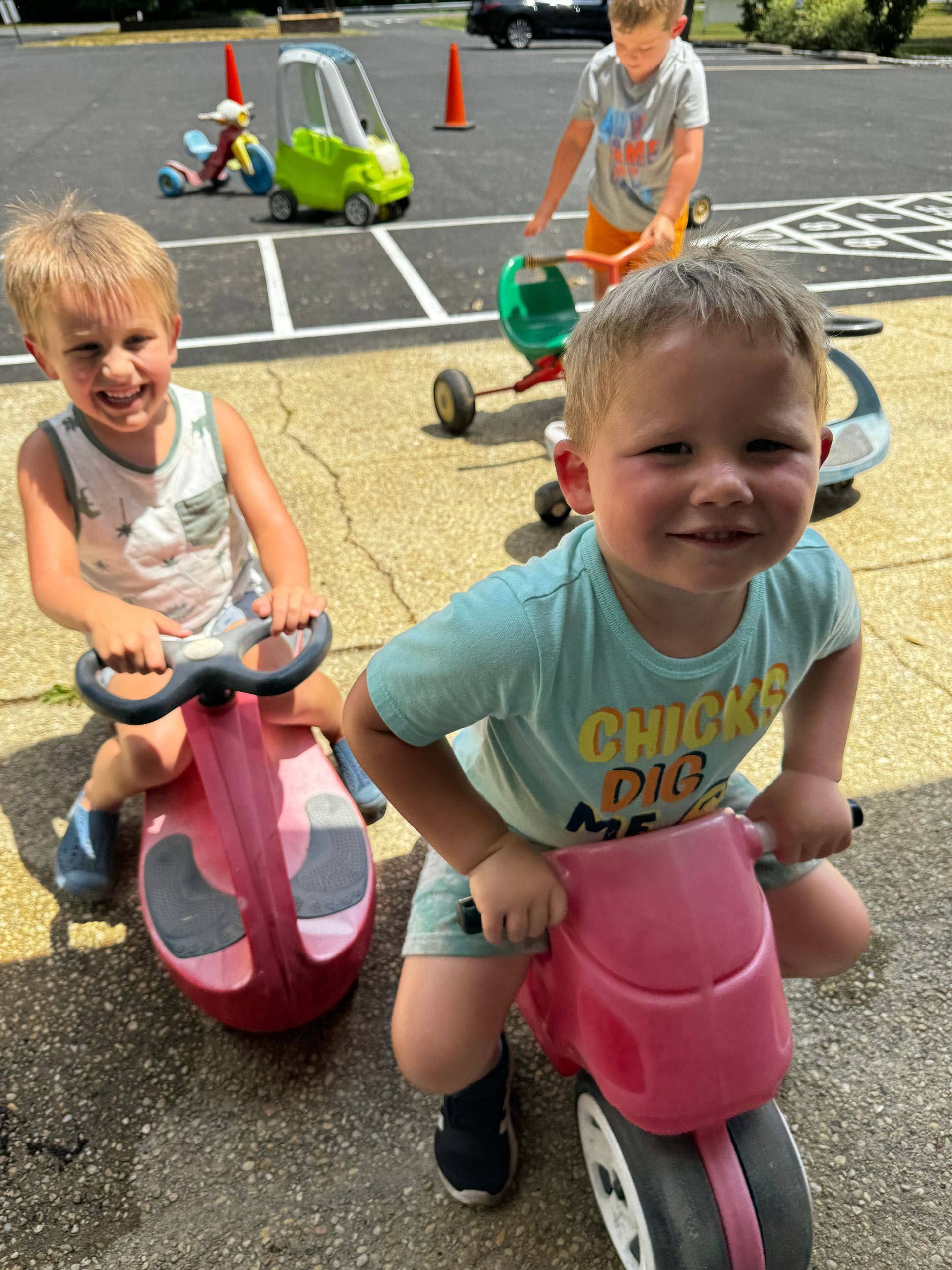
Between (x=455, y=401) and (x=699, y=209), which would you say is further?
(x=699, y=209)

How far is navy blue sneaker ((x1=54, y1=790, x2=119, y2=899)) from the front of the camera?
2021 millimetres

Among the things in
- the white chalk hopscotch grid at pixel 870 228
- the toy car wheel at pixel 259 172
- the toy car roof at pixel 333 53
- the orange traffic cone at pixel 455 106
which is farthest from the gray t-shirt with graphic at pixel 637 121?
the orange traffic cone at pixel 455 106

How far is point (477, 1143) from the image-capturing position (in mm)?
1489

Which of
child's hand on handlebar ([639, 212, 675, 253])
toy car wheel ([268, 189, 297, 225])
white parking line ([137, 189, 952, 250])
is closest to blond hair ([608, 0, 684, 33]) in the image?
child's hand on handlebar ([639, 212, 675, 253])

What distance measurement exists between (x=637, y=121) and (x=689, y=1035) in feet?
12.2

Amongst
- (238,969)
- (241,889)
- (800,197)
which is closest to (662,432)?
(241,889)

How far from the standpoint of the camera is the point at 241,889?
1611mm

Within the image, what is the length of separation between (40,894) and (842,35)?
23.8 m

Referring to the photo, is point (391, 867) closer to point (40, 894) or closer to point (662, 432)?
point (40, 894)

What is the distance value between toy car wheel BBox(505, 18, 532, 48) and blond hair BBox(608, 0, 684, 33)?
66.7ft

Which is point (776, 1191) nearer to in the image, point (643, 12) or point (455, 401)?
point (455, 401)

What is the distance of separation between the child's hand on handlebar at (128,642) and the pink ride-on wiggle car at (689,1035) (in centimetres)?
68

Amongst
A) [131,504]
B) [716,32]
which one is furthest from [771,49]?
[131,504]

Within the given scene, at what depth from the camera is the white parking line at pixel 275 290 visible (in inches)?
214
